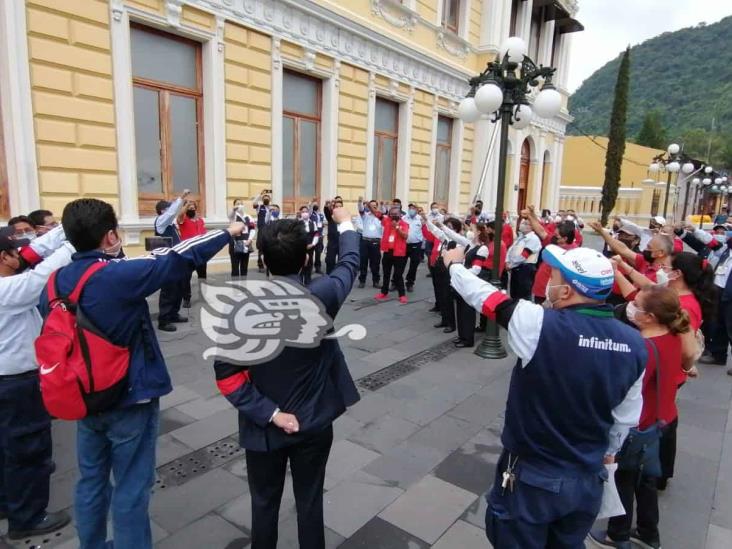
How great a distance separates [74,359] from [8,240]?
111 centimetres

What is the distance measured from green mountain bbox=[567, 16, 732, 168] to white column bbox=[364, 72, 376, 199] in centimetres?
5489

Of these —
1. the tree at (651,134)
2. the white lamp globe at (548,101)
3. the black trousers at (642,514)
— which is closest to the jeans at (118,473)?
the black trousers at (642,514)

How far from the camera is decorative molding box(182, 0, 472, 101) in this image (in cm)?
1030

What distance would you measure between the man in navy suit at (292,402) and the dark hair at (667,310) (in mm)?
1771

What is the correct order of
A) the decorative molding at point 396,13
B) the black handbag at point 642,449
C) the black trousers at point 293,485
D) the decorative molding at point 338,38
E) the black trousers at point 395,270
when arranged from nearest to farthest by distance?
the black trousers at point 293,485 < the black handbag at point 642,449 < the black trousers at point 395,270 < the decorative molding at point 338,38 < the decorative molding at point 396,13

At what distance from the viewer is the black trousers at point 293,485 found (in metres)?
2.31

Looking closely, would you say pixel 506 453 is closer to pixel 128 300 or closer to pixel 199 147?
pixel 128 300

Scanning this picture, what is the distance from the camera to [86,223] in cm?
221

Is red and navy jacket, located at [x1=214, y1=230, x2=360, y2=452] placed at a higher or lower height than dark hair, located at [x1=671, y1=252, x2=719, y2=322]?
lower

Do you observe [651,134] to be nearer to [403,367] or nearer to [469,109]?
[469,109]

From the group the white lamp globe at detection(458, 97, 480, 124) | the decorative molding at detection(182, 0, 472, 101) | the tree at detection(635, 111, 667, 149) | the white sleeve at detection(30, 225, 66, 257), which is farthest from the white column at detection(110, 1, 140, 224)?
the tree at detection(635, 111, 667, 149)

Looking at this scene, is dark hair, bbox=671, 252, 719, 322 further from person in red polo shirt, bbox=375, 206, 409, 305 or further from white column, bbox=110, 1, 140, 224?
white column, bbox=110, 1, 140, 224

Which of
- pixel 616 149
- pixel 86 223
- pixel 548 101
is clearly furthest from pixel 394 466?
pixel 616 149

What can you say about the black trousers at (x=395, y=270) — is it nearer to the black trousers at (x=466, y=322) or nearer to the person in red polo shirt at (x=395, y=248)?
the person in red polo shirt at (x=395, y=248)
